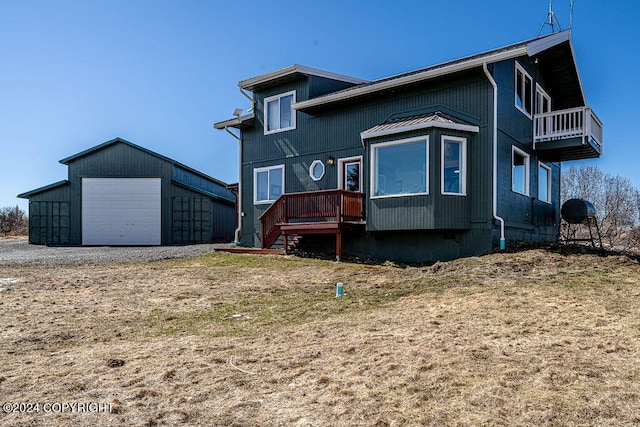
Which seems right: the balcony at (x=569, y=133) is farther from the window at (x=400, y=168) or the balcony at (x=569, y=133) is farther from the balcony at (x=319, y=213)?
the balcony at (x=319, y=213)

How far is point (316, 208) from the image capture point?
12.5 meters

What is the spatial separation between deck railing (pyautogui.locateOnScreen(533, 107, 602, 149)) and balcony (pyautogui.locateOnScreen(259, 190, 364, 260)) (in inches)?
226

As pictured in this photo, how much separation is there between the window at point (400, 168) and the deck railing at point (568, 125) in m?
4.50

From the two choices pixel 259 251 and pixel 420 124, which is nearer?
pixel 420 124

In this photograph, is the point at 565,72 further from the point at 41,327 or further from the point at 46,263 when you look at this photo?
the point at 46,263

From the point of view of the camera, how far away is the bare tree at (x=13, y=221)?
109 feet

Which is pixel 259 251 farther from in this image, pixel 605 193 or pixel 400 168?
pixel 605 193

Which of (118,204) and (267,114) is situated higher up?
(267,114)

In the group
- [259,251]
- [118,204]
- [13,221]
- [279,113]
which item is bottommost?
[259,251]

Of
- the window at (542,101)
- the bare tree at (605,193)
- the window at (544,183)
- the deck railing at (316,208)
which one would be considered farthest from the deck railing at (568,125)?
the bare tree at (605,193)

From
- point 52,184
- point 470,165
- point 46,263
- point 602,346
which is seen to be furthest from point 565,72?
point 52,184

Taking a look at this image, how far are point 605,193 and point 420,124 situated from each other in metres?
22.2

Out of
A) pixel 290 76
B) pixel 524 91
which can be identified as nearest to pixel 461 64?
pixel 524 91

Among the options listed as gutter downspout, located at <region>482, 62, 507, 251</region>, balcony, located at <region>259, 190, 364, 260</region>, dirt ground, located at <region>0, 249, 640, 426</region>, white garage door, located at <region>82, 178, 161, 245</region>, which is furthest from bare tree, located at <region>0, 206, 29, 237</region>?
gutter downspout, located at <region>482, 62, 507, 251</region>
